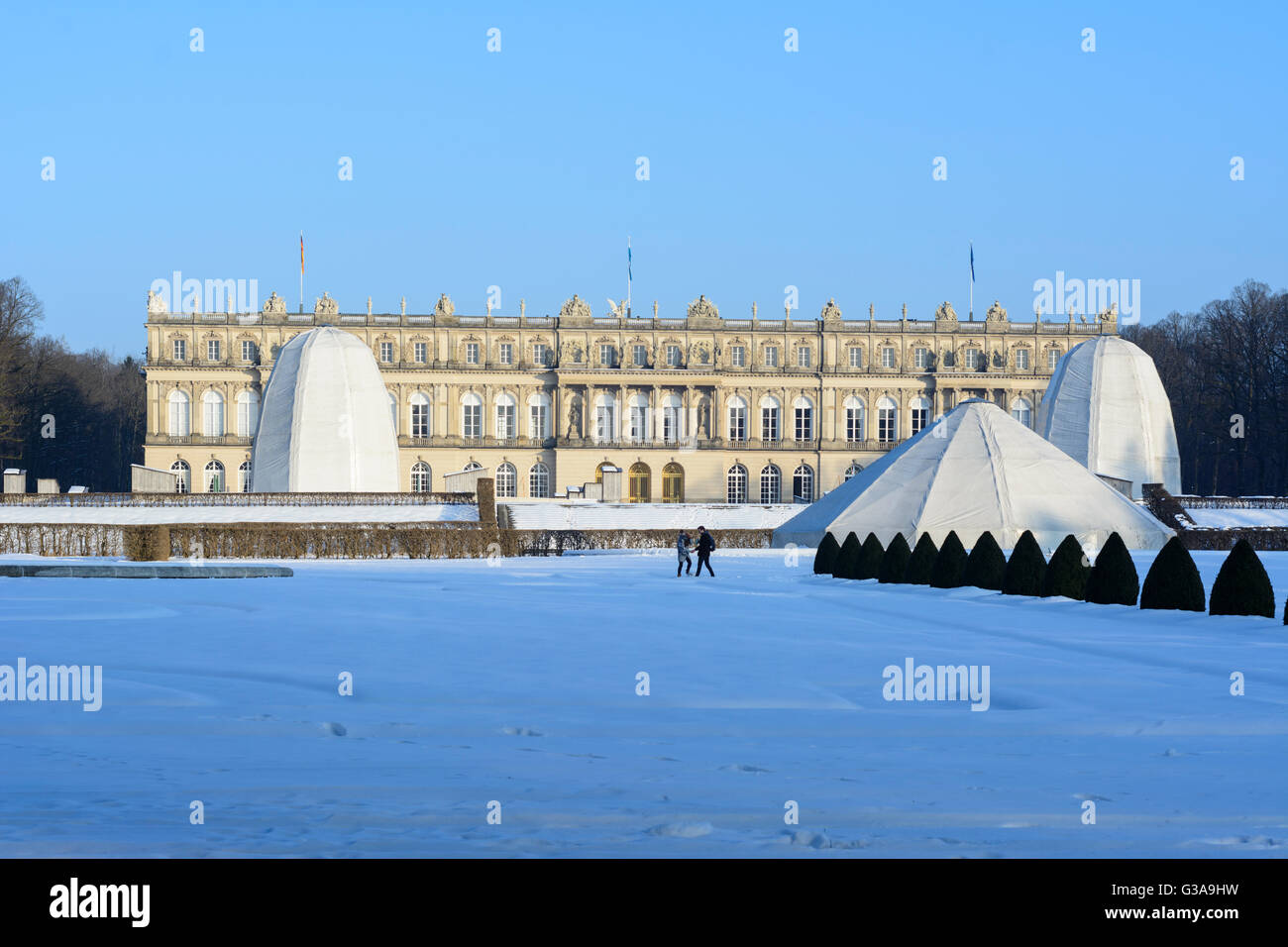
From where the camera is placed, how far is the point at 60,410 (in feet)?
277

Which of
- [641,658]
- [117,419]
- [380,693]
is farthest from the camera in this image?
[117,419]

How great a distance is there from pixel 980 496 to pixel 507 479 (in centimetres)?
5717

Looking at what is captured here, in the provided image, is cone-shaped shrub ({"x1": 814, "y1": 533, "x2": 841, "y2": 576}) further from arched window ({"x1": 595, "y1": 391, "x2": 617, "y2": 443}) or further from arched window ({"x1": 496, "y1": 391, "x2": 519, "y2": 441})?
arched window ({"x1": 496, "y1": 391, "x2": 519, "y2": 441})

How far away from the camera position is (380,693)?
11805 mm

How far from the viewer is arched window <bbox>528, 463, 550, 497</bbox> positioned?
89875 millimetres

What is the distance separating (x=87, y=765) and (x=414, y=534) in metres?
28.8

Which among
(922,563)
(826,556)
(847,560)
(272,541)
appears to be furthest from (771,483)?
(922,563)

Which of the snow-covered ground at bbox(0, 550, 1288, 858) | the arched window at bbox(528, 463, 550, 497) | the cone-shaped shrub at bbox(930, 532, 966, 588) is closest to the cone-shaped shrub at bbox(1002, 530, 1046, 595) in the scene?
the cone-shaped shrub at bbox(930, 532, 966, 588)

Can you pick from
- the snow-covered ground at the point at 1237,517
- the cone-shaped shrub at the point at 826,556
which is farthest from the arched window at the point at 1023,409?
the cone-shaped shrub at the point at 826,556

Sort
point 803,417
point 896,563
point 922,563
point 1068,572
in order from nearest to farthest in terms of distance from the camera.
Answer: point 1068,572 < point 922,563 < point 896,563 < point 803,417

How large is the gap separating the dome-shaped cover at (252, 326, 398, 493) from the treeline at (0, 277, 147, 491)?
77.3 feet

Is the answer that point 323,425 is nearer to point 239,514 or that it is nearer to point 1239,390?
point 239,514
